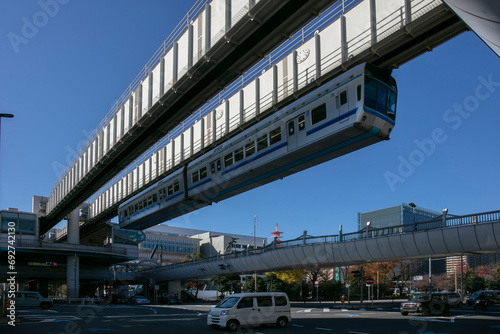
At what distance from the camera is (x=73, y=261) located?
2267 inches

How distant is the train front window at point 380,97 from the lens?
18469mm

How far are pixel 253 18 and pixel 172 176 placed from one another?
70.3ft

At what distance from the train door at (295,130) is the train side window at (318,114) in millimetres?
700

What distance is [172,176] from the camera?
36.2 metres

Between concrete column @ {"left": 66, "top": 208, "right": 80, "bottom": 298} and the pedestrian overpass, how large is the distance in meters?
19.1

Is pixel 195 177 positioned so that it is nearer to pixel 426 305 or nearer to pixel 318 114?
pixel 318 114

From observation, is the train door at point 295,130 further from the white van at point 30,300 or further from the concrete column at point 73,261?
the concrete column at point 73,261

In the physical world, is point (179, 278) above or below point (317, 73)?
below

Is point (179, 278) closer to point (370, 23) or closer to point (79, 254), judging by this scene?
point (79, 254)

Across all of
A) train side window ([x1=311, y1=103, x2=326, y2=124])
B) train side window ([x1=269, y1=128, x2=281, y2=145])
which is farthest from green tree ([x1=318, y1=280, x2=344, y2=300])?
train side window ([x1=311, y1=103, x2=326, y2=124])

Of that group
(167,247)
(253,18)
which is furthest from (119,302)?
(167,247)

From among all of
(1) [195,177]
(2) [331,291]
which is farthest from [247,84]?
(2) [331,291]

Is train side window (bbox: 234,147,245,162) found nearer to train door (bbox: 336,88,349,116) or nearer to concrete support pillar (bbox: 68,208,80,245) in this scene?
train door (bbox: 336,88,349,116)

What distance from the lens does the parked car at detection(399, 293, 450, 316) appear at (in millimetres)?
28203
